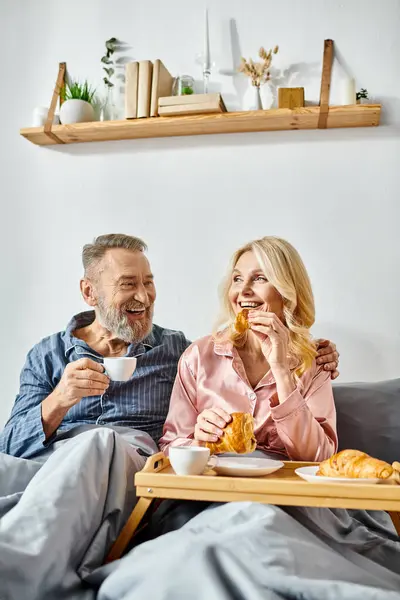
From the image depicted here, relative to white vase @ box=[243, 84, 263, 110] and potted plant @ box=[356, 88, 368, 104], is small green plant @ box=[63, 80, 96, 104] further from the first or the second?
potted plant @ box=[356, 88, 368, 104]

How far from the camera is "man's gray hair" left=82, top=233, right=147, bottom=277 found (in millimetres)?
2541

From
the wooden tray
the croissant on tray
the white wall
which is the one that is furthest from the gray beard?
the croissant on tray

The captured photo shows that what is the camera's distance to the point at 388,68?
295cm

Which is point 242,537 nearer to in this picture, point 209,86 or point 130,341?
point 130,341

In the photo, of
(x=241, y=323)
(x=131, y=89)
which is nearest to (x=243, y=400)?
(x=241, y=323)

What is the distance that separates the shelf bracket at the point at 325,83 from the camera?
285cm

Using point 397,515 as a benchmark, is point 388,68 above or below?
above

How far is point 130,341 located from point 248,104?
4.07 feet

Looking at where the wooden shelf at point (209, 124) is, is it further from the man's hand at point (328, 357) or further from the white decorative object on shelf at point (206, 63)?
the man's hand at point (328, 357)

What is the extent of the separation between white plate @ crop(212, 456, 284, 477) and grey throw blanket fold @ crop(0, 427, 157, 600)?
242 millimetres

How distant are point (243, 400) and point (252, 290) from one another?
0.36 metres

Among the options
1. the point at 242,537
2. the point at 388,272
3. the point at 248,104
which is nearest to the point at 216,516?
the point at 242,537

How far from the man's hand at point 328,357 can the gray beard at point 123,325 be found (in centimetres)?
62

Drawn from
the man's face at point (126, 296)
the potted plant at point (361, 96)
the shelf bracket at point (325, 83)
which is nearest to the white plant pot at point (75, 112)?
the man's face at point (126, 296)
